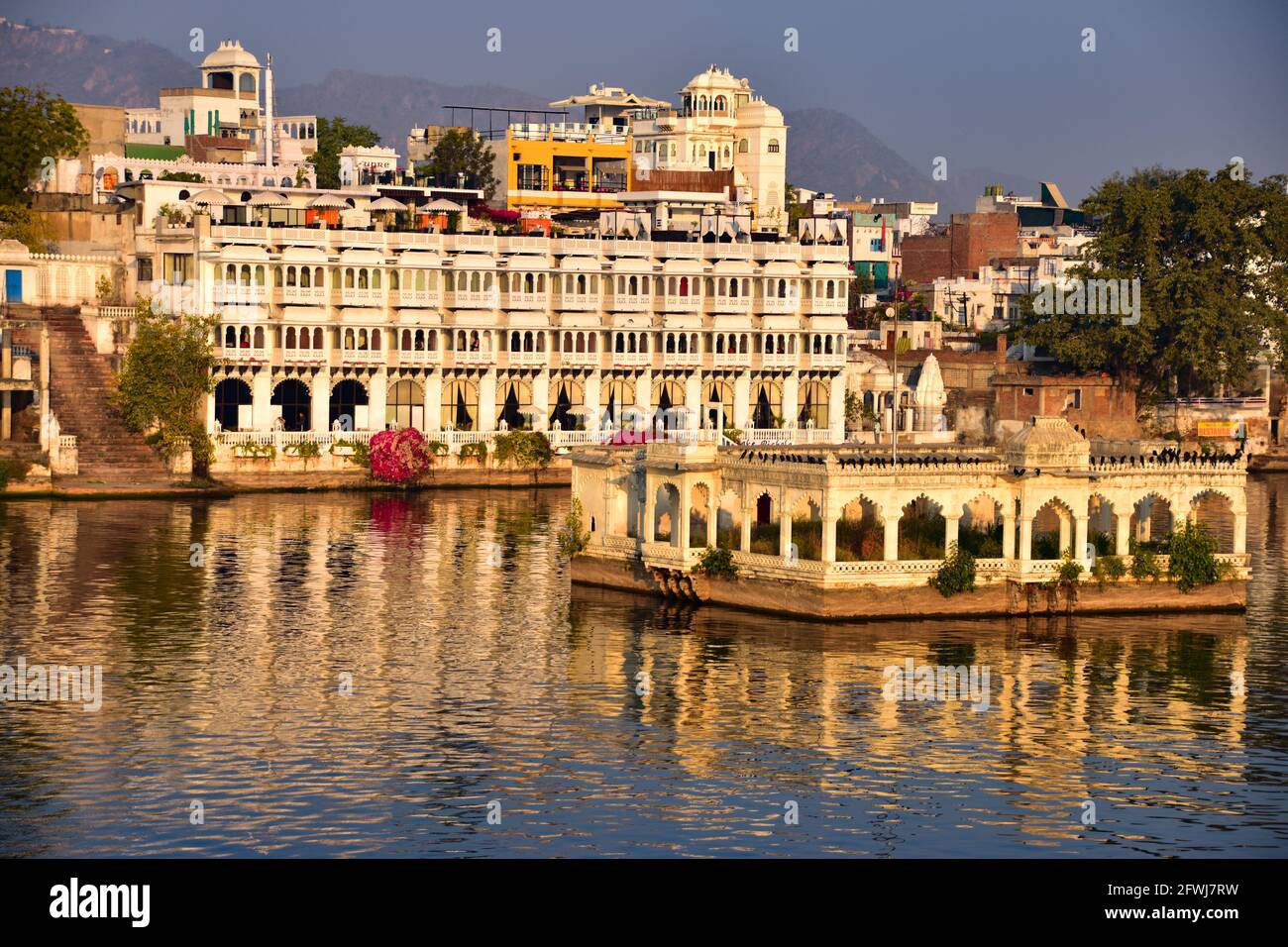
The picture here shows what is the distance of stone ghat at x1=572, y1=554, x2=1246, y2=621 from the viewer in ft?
229

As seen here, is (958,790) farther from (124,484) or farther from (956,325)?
(956,325)

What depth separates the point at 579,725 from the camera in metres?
56.5

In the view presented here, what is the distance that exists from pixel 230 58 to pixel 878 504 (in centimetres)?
12522

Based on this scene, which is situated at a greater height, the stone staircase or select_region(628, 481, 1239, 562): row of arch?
the stone staircase

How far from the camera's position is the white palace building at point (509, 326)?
382 feet

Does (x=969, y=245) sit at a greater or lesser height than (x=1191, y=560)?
greater

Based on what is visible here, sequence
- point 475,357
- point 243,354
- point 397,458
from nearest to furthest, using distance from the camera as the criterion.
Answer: point 397,458
point 243,354
point 475,357

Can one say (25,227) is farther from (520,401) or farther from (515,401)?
(520,401)

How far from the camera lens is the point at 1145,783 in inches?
2031

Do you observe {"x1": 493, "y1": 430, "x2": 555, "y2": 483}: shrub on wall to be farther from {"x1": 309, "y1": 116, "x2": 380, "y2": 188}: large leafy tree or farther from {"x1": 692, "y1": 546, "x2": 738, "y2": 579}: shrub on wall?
{"x1": 309, "y1": 116, "x2": 380, "y2": 188}: large leafy tree

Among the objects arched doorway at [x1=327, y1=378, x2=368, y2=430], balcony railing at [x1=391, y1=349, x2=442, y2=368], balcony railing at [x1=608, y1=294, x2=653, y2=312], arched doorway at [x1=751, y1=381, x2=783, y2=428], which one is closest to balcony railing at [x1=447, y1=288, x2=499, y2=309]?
balcony railing at [x1=391, y1=349, x2=442, y2=368]

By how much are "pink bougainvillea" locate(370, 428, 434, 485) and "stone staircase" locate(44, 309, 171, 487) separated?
10293mm

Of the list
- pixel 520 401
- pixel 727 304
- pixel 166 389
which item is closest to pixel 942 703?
pixel 166 389

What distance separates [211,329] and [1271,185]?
6736 centimetres
